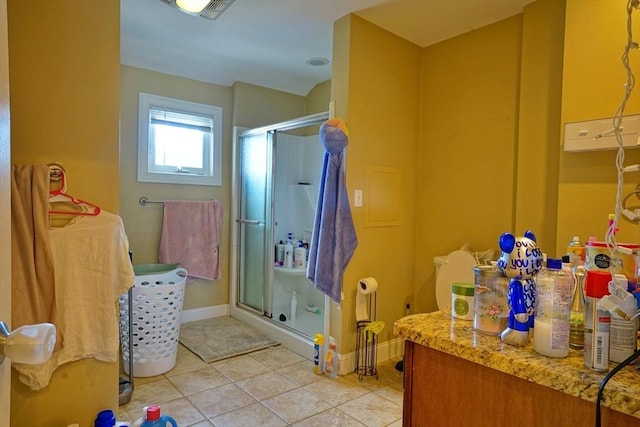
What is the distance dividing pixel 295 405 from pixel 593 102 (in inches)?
88.4

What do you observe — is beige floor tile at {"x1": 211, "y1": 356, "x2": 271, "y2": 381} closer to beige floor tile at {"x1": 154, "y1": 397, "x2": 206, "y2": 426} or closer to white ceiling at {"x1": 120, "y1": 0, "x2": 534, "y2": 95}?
beige floor tile at {"x1": 154, "y1": 397, "x2": 206, "y2": 426}

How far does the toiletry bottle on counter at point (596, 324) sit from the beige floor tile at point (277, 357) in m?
2.20

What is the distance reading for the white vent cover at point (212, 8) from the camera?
2.27 metres

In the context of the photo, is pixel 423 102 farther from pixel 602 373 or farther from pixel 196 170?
pixel 602 373

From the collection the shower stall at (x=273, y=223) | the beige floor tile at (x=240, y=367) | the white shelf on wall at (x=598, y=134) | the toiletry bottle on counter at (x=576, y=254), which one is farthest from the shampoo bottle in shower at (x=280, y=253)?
the toiletry bottle on counter at (x=576, y=254)

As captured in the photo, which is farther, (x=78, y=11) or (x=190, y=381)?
(x=190, y=381)

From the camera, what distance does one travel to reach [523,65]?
2328 mm

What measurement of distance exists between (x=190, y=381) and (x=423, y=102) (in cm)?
261

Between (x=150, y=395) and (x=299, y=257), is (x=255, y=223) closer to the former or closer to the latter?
(x=299, y=257)

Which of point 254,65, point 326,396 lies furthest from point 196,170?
point 326,396

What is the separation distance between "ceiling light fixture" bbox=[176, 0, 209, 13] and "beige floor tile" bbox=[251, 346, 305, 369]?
2381mm

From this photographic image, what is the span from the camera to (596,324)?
0.73m

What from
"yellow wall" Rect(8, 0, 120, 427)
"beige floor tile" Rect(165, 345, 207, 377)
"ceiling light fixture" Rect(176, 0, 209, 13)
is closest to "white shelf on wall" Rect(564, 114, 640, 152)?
"ceiling light fixture" Rect(176, 0, 209, 13)

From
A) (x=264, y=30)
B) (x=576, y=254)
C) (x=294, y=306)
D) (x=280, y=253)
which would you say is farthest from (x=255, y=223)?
(x=576, y=254)
